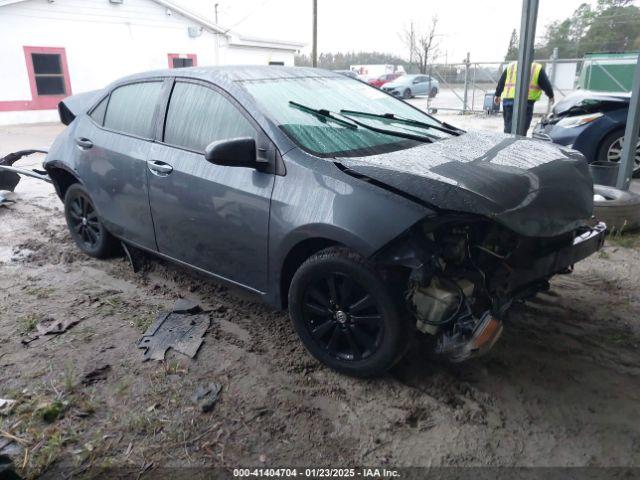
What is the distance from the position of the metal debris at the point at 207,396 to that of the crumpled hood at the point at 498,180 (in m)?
1.44

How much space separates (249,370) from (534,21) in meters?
5.36

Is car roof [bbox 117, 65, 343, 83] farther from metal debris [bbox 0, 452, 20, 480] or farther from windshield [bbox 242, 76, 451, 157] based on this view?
metal debris [bbox 0, 452, 20, 480]

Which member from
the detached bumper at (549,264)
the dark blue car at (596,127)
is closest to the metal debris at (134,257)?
the detached bumper at (549,264)

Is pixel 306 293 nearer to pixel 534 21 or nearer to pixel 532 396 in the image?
pixel 532 396

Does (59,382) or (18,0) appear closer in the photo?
(59,382)

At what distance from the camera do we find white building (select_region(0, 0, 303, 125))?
1731 centimetres

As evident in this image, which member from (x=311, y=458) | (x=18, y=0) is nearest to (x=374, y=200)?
(x=311, y=458)

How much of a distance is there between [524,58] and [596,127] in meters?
1.54

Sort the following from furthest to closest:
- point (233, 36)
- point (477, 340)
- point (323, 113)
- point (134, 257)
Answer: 1. point (233, 36)
2. point (134, 257)
3. point (323, 113)
4. point (477, 340)

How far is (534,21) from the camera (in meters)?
6.09

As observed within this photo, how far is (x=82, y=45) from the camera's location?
19078 millimetres

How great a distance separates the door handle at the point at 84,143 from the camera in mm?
4363

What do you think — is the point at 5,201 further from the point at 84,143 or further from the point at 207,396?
the point at 207,396

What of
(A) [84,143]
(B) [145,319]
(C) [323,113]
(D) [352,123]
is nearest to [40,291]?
(B) [145,319]
